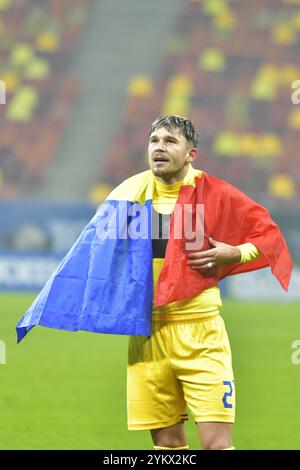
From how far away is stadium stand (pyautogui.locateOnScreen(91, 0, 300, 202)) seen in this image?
1862 cm

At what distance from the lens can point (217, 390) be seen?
3.88 metres

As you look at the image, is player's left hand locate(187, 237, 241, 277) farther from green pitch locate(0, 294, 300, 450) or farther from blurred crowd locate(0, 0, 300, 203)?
blurred crowd locate(0, 0, 300, 203)

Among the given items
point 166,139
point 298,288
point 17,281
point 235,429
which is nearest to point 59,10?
point 17,281

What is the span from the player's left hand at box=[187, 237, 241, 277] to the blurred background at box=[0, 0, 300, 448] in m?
12.0

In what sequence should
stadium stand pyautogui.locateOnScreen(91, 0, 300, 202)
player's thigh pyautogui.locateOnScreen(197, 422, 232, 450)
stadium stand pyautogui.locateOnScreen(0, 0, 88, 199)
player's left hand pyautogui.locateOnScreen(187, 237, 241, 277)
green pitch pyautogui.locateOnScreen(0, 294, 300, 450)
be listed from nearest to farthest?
player's thigh pyautogui.locateOnScreen(197, 422, 232, 450), player's left hand pyautogui.locateOnScreen(187, 237, 241, 277), green pitch pyautogui.locateOnScreen(0, 294, 300, 450), stadium stand pyautogui.locateOnScreen(91, 0, 300, 202), stadium stand pyautogui.locateOnScreen(0, 0, 88, 199)

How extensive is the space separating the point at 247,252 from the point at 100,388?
389cm

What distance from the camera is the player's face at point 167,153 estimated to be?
4012 mm

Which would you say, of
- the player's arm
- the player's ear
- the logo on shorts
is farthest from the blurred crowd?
the logo on shorts

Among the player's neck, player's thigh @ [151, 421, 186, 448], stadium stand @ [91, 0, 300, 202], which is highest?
stadium stand @ [91, 0, 300, 202]

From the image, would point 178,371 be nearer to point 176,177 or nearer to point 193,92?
point 176,177

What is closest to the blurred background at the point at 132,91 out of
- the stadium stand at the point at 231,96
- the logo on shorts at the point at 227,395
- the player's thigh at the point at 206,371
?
the stadium stand at the point at 231,96

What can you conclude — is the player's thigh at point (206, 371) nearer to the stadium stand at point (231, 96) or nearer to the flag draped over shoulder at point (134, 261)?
the flag draped over shoulder at point (134, 261)

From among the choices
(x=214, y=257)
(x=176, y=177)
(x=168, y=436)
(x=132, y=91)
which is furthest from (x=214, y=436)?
(x=132, y=91)

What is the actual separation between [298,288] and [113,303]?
35.9 ft
